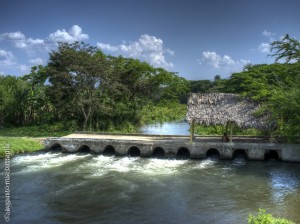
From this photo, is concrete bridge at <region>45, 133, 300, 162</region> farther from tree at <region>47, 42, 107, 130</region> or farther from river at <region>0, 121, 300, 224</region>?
tree at <region>47, 42, 107, 130</region>

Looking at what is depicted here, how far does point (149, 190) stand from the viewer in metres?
18.1

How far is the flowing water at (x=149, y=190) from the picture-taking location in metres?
14.7

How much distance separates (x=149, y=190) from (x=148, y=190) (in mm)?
53

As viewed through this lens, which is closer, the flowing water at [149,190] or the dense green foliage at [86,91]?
the flowing water at [149,190]

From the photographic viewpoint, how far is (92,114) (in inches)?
1494

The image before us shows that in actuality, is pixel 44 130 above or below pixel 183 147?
above

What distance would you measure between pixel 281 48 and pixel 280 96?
4.36 meters

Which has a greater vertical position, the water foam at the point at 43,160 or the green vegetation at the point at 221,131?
the green vegetation at the point at 221,131

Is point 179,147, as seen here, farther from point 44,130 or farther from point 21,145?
point 44,130

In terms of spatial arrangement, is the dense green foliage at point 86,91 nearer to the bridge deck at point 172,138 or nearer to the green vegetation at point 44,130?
the green vegetation at point 44,130

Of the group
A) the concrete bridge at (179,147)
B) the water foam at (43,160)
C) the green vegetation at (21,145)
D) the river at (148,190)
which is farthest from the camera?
the green vegetation at (21,145)

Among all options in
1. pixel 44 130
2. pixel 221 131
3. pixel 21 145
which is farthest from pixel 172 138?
pixel 44 130

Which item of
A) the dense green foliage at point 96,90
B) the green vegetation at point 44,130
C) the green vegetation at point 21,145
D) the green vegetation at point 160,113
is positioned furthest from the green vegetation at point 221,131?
the green vegetation at point 21,145

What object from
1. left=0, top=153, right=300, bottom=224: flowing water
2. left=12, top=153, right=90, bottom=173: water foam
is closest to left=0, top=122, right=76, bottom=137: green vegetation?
left=12, top=153, right=90, bottom=173: water foam
